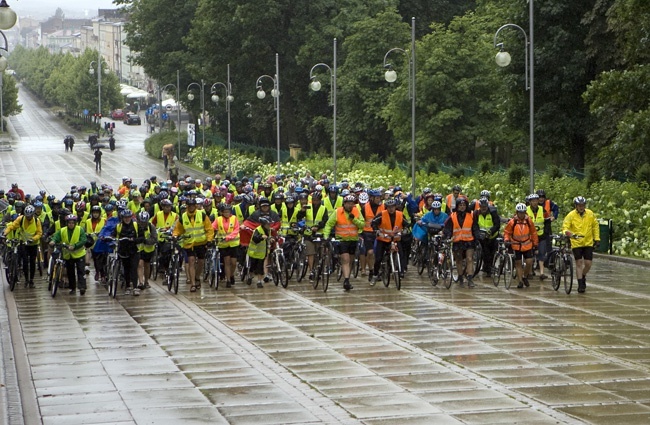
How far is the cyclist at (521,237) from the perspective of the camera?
23500mm

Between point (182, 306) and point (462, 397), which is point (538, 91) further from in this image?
point (462, 397)

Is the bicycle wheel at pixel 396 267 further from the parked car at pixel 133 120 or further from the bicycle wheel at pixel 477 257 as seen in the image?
the parked car at pixel 133 120

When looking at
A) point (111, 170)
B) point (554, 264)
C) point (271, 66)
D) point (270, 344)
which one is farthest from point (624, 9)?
point (111, 170)

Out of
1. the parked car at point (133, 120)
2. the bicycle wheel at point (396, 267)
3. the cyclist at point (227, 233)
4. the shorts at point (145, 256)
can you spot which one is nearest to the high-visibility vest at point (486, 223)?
the bicycle wheel at point (396, 267)

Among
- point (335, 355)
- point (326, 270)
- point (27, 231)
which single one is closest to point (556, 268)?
point (326, 270)

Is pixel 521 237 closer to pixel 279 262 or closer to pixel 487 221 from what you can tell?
pixel 487 221

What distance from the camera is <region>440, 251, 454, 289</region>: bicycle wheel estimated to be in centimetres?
2422

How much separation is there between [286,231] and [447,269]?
3.56 meters

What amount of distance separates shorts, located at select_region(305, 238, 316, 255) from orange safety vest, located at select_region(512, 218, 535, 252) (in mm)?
4006

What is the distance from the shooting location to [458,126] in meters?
60.8

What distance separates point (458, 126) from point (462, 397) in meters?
47.5

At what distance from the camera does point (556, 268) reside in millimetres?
23297

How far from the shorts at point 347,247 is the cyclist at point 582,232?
3.91 metres

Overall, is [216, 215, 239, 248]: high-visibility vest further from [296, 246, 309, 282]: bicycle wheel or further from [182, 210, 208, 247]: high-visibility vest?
[296, 246, 309, 282]: bicycle wheel
